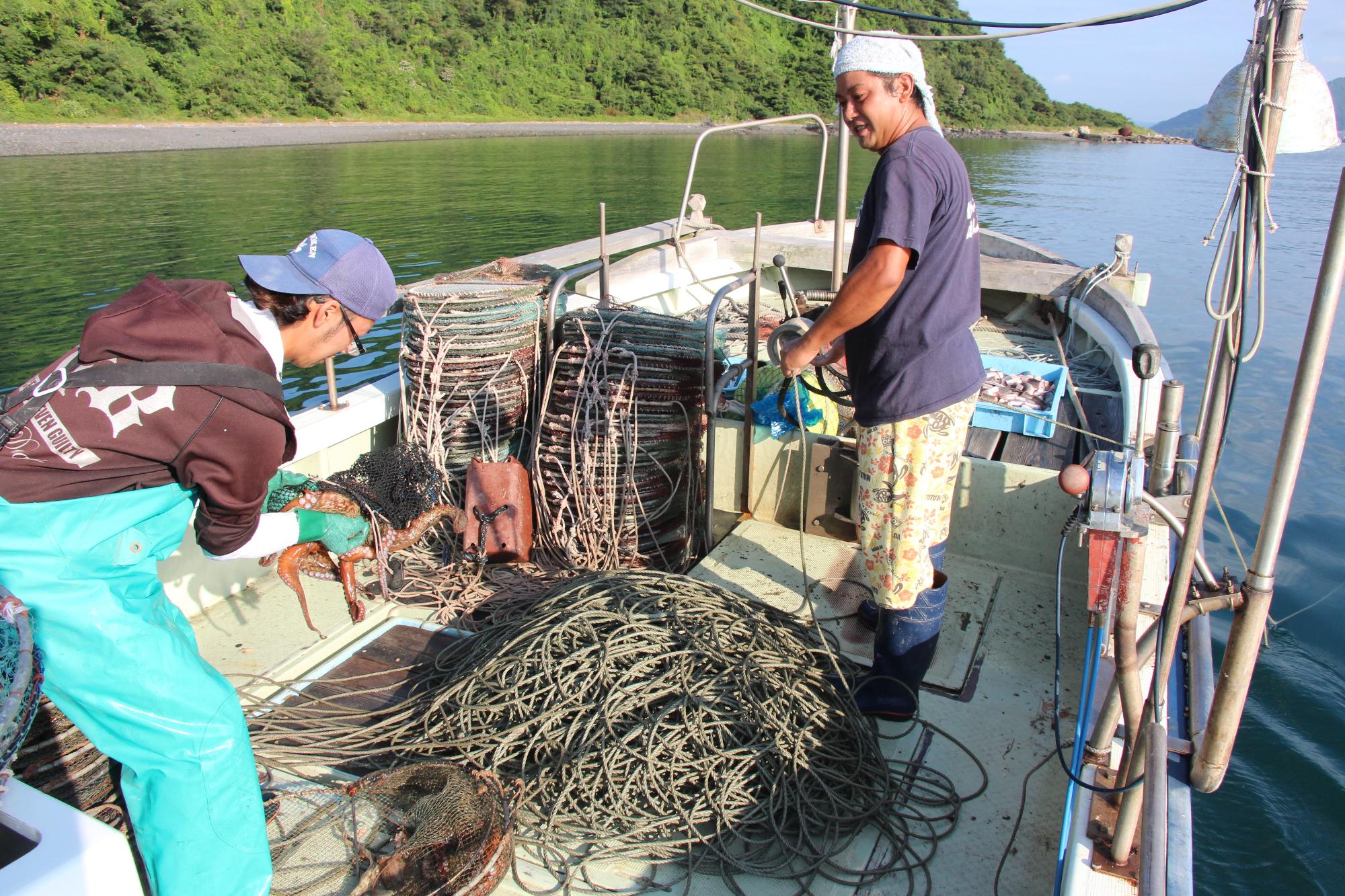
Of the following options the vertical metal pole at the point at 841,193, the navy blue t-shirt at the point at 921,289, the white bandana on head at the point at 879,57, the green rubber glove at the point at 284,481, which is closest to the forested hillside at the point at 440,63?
the vertical metal pole at the point at 841,193

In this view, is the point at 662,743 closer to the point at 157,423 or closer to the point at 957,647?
the point at 957,647

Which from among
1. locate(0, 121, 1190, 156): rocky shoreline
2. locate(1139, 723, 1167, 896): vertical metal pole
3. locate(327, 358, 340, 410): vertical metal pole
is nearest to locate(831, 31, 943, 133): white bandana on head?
locate(1139, 723, 1167, 896): vertical metal pole

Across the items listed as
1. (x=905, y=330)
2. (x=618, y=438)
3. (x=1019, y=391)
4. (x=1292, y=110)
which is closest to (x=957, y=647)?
(x=905, y=330)

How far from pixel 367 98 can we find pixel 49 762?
48.7m

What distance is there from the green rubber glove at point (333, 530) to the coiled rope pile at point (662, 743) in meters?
0.53

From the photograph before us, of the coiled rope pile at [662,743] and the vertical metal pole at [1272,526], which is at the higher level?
the vertical metal pole at [1272,526]

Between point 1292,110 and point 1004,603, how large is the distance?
2.13m

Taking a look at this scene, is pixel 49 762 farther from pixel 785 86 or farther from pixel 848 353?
pixel 785 86

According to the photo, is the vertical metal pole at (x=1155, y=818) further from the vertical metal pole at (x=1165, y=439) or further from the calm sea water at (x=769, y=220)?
the calm sea water at (x=769, y=220)

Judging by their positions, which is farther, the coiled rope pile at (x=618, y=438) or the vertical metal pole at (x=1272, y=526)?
the coiled rope pile at (x=618, y=438)

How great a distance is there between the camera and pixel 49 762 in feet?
7.36

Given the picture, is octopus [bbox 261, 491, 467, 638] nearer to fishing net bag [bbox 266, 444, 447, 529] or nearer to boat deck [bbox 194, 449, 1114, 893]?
fishing net bag [bbox 266, 444, 447, 529]

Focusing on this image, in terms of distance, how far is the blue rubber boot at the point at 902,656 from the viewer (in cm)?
249


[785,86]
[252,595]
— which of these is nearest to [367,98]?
[785,86]
